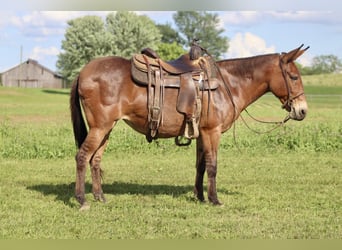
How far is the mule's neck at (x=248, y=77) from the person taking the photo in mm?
6996

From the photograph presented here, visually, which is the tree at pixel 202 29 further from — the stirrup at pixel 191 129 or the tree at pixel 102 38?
the stirrup at pixel 191 129

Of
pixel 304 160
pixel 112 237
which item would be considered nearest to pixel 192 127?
pixel 112 237

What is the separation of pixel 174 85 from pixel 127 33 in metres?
47.9

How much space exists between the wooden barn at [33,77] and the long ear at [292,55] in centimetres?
7376

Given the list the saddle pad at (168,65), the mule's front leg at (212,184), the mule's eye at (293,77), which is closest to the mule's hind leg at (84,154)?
the saddle pad at (168,65)

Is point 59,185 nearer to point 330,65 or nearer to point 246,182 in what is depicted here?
point 246,182

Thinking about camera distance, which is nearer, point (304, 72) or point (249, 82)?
point (249, 82)

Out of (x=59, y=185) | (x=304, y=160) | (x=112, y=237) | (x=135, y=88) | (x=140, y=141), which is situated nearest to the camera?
(x=112, y=237)

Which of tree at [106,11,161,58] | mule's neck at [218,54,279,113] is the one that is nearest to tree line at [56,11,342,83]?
tree at [106,11,161,58]

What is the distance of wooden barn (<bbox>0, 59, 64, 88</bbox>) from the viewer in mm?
77069

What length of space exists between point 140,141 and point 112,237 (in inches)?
282

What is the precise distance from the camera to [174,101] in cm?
668

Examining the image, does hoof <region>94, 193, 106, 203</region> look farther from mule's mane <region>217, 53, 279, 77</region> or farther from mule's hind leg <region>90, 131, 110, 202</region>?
mule's mane <region>217, 53, 279, 77</region>

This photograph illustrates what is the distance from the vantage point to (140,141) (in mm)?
12266
